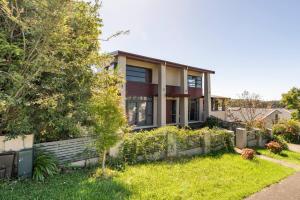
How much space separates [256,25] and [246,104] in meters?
15.7

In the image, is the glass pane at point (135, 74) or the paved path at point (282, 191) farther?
the glass pane at point (135, 74)

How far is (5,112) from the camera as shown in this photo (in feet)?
25.0

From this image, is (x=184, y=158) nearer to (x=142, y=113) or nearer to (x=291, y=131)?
(x=142, y=113)

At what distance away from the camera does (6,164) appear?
7289 millimetres

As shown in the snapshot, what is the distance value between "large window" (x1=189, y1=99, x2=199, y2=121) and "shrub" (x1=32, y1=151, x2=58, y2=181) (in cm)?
2041

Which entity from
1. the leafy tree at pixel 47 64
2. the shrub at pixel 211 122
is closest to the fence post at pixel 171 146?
the leafy tree at pixel 47 64

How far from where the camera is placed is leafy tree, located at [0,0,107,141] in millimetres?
6562

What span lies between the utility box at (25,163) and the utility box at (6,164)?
226mm

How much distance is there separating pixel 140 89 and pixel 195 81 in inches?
362

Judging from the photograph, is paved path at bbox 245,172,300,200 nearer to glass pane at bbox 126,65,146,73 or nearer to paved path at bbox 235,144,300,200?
paved path at bbox 235,144,300,200

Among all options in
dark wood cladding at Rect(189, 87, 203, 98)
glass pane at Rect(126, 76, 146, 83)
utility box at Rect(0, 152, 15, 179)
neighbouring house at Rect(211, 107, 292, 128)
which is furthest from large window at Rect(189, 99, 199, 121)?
utility box at Rect(0, 152, 15, 179)

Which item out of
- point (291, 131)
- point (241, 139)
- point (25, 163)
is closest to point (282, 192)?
point (241, 139)

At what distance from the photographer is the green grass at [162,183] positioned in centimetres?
648

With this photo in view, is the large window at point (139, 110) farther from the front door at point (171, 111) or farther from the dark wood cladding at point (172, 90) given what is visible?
the front door at point (171, 111)
